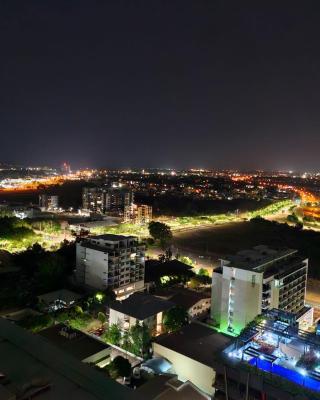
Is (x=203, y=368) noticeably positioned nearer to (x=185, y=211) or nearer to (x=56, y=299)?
(x=56, y=299)

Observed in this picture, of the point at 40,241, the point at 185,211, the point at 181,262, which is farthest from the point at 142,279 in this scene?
the point at 185,211

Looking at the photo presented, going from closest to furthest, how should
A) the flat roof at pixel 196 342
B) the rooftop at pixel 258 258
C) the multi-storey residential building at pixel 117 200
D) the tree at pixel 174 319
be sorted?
the flat roof at pixel 196 342
the tree at pixel 174 319
the rooftop at pixel 258 258
the multi-storey residential building at pixel 117 200

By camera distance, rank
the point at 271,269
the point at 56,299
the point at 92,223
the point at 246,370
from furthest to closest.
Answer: the point at 92,223 → the point at 56,299 → the point at 271,269 → the point at 246,370

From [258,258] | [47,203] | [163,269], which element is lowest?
[163,269]

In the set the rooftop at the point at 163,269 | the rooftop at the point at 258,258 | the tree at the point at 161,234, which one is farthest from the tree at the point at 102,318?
the tree at the point at 161,234

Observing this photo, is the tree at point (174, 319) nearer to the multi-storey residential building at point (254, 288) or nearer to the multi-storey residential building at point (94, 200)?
the multi-storey residential building at point (254, 288)

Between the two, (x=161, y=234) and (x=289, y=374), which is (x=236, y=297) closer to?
(x=289, y=374)

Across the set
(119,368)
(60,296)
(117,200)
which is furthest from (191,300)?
(117,200)
